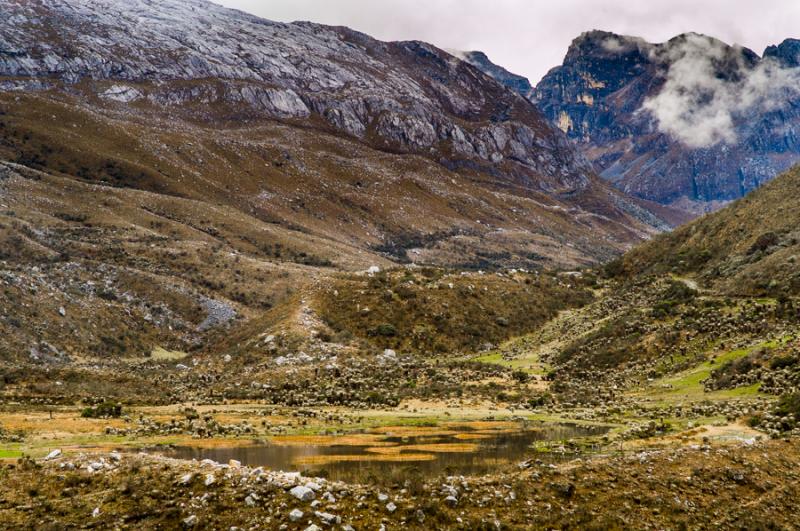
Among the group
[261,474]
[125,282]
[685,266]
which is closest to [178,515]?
[261,474]

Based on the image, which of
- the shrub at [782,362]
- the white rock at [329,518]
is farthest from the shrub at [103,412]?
the shrub at [782,362]

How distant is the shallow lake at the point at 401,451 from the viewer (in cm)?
2094

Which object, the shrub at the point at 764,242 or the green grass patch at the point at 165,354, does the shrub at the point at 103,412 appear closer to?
the green grass patch at the point at 165,354

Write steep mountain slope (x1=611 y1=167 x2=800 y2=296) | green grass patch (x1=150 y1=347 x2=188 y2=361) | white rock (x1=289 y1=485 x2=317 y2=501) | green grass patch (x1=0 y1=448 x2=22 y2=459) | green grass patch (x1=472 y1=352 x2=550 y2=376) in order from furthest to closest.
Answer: green grass patch (x1=150 y1=347 x2=188 y2=361) < green grass patch (x1=472 y1=352 x2=550 y2=376) < steep mountain slope (x1=611 y1=167 x2=800 y2=296) < green grass patch (x1=0 y1=448 x2=22 y2=459) < white rock (x1=289 y1=485 x2=317 y2=501)

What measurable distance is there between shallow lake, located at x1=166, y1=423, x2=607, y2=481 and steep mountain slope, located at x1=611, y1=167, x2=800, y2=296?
2751 centimetres

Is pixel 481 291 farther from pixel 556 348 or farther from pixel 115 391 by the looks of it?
pixel 115 391

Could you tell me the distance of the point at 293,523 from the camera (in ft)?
48.2

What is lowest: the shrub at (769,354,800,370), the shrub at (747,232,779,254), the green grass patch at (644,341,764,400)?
the green grass patch at (644,341,764,400)

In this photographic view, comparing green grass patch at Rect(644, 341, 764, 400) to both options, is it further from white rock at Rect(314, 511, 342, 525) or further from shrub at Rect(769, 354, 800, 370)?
white rock at Rect(314, 511, 342, 525)

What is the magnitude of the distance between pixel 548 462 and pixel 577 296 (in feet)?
182

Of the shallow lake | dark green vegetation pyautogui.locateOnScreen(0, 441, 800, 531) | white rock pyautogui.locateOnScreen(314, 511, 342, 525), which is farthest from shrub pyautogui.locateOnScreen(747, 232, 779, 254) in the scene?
white rock pyautogui.locateOnScreen(314, 511, 342, 525)

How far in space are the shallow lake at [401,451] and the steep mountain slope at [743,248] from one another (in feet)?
90.3

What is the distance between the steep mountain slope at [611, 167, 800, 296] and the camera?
5075 cm

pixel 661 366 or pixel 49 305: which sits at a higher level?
pixel 49 305
